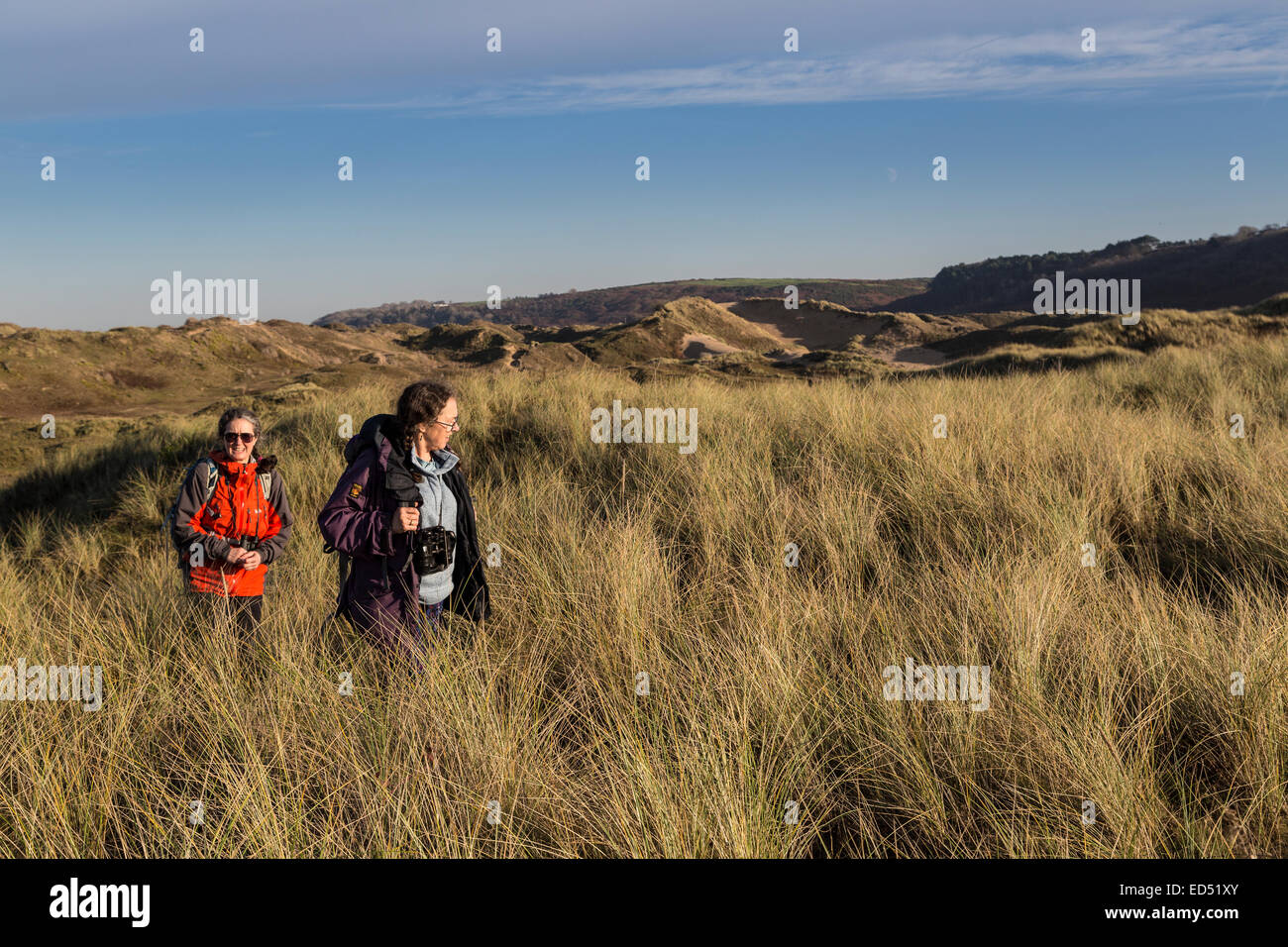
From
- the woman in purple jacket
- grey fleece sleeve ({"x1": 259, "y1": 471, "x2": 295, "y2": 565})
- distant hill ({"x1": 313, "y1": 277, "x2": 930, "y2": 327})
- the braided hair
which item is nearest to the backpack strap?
grey fleece sleeve ({"x1": 259, "y1": 471, "x2": 295, "y2": 565})

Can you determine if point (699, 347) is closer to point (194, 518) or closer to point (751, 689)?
point (194, 518)

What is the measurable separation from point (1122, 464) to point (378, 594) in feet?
16.4

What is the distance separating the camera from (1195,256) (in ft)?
249

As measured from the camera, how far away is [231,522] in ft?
12.8

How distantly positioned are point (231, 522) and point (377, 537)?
1636mm

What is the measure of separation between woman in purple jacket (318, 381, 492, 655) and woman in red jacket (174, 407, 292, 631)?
111 centimetres

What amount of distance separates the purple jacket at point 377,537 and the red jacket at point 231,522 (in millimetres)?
1128

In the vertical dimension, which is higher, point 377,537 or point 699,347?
point 699,347

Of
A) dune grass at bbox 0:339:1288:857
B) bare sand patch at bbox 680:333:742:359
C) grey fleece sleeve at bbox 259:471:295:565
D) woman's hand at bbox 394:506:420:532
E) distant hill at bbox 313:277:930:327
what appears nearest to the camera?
dune grass at bbox 0:339:1288:857

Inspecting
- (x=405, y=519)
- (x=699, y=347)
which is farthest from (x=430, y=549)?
(x=699, y=347)

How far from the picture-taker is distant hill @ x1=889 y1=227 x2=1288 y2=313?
6525 centimetres

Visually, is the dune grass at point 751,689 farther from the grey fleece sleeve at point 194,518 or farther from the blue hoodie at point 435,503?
the grey fleece sleeve at point 194,518

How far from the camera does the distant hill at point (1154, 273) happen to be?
65.2 metres

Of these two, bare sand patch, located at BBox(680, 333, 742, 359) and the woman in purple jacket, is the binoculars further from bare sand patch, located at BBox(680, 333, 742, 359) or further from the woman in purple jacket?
bare sand patch, located at BBox(680, 333, 742, 359)
